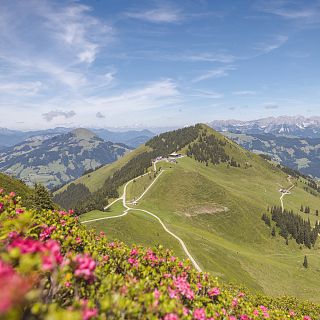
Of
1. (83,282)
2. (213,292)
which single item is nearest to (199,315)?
(83,282)

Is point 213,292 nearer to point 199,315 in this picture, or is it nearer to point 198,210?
point 199,315

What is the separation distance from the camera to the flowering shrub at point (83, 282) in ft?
22.6

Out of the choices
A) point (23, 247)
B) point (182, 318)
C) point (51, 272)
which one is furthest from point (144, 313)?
point (23, 247)

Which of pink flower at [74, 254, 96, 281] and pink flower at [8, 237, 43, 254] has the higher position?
pink flower at [8, 237, 43, 254]

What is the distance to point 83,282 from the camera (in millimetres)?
10586

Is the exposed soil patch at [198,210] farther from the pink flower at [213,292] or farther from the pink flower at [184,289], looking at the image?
the pink flower at [184,289]

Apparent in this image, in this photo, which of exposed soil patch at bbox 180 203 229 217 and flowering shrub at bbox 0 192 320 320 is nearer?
flowering shrub at bbox 0 192 320 320

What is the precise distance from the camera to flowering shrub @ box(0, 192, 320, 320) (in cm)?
688

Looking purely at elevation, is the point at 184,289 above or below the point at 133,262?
below

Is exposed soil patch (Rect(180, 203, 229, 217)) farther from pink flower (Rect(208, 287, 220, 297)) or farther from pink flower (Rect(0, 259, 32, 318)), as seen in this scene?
pink flower (Rect(0, 259, 32, 318))

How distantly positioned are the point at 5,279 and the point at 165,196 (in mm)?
190770

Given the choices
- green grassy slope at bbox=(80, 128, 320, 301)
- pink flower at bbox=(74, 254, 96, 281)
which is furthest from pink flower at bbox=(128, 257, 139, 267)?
green grassy slope at bbox=(80, 128, 320, 301)

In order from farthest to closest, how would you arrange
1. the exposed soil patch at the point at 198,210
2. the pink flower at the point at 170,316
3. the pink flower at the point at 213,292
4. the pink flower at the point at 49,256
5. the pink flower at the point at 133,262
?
the exposed soil patch at the point at 198,210
the pink flower at the point at 213,292
the pink flower at the point at 133,262
the pink flower at the point at 170,316
the pink flower at the point at 49,256

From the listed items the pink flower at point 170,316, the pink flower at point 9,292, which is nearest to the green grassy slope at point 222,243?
the pink flower at point 170,316
